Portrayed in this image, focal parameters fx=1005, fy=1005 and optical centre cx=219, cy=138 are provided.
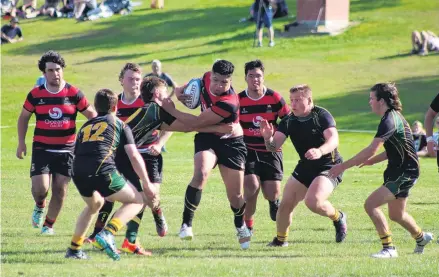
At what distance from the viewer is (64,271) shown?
9375 millimetres

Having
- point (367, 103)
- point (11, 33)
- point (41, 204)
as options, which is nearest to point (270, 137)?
point (41, 204)

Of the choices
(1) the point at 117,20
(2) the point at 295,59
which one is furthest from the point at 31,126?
(1) the point at 117,20

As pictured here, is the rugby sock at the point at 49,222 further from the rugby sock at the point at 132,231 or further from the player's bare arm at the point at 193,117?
the player's bare arm at the point at 193,117

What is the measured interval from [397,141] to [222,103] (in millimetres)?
2090

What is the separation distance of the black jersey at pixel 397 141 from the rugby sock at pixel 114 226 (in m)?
2.90

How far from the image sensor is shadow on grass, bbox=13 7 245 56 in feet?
134

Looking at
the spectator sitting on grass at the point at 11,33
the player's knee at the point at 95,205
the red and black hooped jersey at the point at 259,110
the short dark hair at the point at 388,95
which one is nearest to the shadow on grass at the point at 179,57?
the spectator sitting on grass at the point at 11,33

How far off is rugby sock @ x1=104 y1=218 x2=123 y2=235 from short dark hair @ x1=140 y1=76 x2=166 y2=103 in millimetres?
1904

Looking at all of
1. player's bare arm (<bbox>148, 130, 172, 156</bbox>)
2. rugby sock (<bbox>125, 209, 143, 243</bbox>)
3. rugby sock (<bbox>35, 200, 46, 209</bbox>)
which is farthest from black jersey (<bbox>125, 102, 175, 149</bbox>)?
rugby sock (<bbox>35, 200, 46, 209</bbox>)

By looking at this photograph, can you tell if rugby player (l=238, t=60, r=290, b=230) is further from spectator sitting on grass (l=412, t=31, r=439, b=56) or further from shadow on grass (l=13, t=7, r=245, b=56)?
shadow on grass (l=13, t=7, r=245, b=56)

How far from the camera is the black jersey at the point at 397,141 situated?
10722 mm

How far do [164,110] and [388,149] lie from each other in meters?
2.59

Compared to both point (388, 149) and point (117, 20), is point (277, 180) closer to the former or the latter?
point (388, 149)

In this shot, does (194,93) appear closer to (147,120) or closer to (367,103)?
(147,120)
